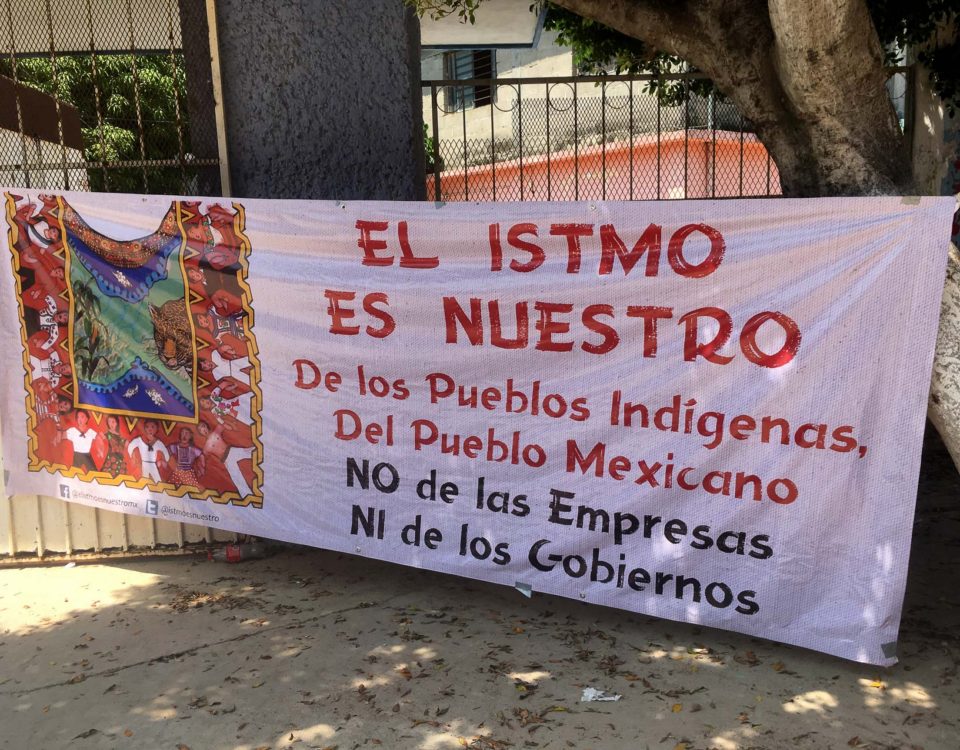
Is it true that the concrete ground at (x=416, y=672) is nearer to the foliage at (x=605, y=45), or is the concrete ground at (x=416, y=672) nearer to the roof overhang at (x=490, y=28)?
the foliage at (x=605, y=45)

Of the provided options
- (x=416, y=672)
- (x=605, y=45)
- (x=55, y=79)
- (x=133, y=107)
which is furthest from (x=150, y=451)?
(x=605, y=45)

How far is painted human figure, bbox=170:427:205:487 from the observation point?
4902 millimetres

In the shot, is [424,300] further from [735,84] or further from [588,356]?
[735,84]

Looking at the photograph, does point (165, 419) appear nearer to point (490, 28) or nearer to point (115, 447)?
point (115, 447)

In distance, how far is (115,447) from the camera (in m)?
5.07

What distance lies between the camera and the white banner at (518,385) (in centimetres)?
357

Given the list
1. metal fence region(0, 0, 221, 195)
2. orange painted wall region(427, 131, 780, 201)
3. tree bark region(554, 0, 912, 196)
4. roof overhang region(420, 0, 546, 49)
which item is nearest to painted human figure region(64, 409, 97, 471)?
metal fence region(0, 0, 221, 195)

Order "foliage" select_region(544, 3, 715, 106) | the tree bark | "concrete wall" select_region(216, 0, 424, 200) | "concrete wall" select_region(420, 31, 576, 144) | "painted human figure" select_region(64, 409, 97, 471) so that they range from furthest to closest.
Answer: "concrete wall" select_region(420, 31, 576, 144)
"foliage" select_region(544, 3, 715, 106)
"concrete wall" select_region(216, 0, 424, 200)
"painted human figure" select_region(64, 409, 97, 471)
the tree bark

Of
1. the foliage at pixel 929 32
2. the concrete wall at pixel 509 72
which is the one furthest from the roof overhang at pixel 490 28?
the concrete wall at pixel 509 72

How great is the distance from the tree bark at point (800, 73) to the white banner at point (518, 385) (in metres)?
0.61

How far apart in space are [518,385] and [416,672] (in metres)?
1.28

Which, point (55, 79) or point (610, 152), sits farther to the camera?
point (610, 152)

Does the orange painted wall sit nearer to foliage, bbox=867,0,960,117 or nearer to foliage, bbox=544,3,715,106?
foliage, bbox=544,3,715,106

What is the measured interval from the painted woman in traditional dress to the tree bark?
3.08m
